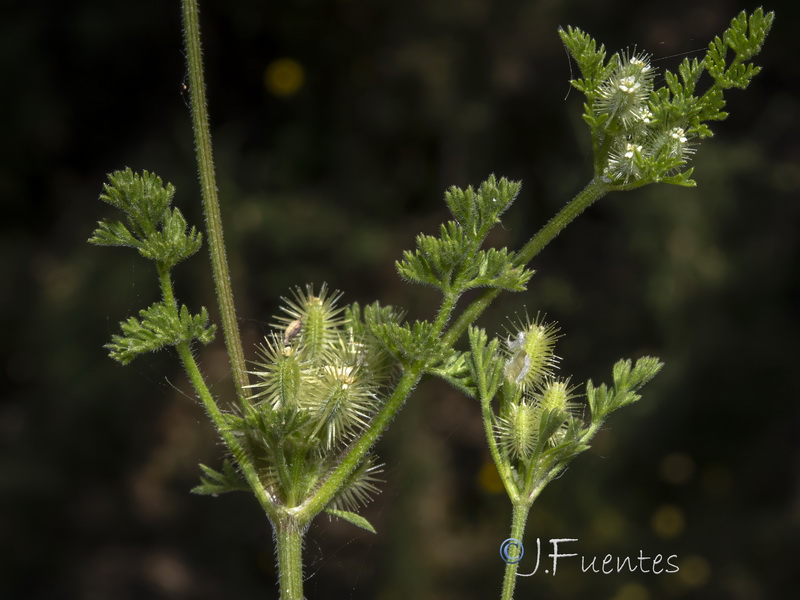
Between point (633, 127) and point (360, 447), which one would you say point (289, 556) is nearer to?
point (360, 447)

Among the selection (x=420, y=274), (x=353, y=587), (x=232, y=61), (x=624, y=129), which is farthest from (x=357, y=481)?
(x=232, y=61)

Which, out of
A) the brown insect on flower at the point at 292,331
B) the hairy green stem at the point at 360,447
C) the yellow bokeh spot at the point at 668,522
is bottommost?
the hairy green stem at the point at 360,447

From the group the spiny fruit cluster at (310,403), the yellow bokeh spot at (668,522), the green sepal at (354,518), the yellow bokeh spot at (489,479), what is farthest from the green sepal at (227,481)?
the yellow bokeh spot at (668,522)

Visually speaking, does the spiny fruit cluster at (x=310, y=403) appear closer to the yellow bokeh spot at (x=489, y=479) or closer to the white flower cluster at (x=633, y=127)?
the white flower cluster at (x=633, y=127)

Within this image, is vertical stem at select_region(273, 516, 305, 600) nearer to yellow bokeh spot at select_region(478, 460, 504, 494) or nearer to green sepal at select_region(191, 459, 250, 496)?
green sepal at select_region(191, 459, 250, 496)

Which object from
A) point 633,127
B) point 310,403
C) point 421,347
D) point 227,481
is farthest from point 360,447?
point 633,127

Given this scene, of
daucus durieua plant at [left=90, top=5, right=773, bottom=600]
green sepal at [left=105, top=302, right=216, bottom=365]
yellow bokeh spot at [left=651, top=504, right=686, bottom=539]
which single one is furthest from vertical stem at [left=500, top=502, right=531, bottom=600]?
yellow bokeh spot at [left=651, top=504, right=686, bottom=539]
